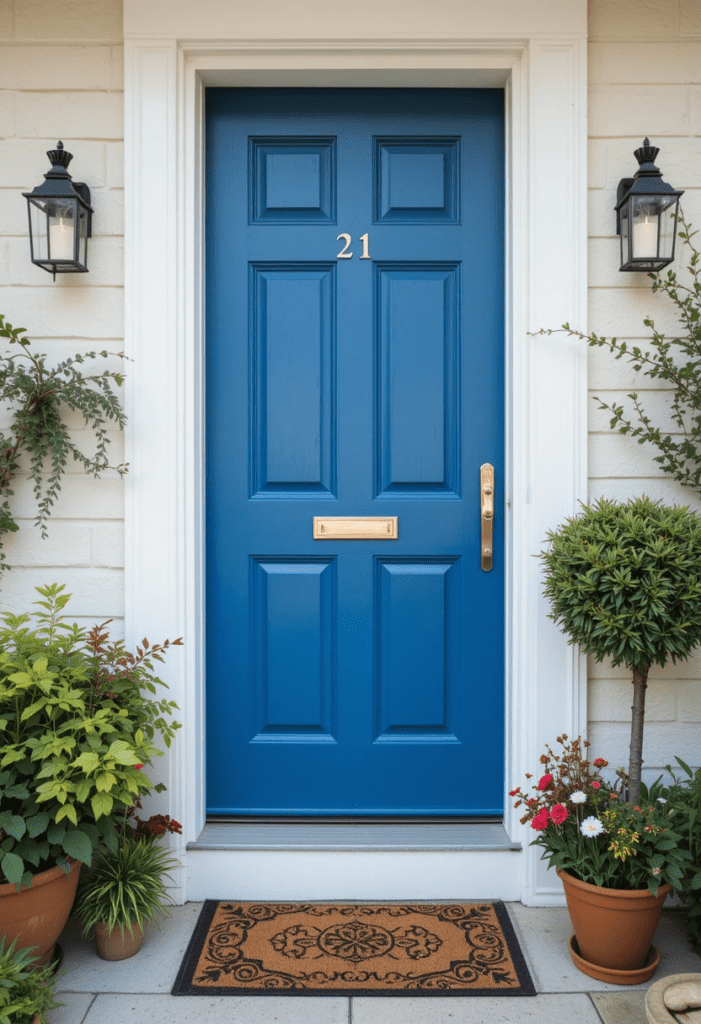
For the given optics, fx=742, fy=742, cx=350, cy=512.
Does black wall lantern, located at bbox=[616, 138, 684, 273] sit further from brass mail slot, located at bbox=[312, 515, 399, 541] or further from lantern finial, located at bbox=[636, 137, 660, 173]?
brass mail slot, located at bbox=[312, 515, 399, 541]

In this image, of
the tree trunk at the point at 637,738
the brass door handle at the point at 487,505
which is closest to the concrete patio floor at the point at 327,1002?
the tree trunk at the point at 637,738

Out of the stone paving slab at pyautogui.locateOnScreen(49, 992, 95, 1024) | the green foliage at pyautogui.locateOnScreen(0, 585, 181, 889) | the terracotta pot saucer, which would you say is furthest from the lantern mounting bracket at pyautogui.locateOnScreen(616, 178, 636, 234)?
the stone paving slab at pyautogui.locateOnScreen(49, 992, 95, 1024)

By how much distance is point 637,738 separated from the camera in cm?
206

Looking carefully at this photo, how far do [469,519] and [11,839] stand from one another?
1.57 meters

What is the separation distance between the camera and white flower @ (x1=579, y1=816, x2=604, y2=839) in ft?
6.08

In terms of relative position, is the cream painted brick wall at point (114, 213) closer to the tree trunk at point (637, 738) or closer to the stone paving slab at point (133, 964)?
the tree trunk at point (637, 738)

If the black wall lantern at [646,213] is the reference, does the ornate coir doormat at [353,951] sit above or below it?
below

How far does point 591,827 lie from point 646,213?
5.58ft

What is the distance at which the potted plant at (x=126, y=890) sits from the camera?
198 cm

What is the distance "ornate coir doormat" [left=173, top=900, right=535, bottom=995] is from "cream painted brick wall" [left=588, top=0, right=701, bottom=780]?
2.19 ft

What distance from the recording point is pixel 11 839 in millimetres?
1793

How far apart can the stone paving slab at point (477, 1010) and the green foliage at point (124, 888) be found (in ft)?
0.83

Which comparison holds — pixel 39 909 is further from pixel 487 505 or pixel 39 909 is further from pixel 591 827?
pixel 487 505

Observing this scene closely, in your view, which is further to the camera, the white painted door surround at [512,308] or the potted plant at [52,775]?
the white painted door surround at [512,308]
